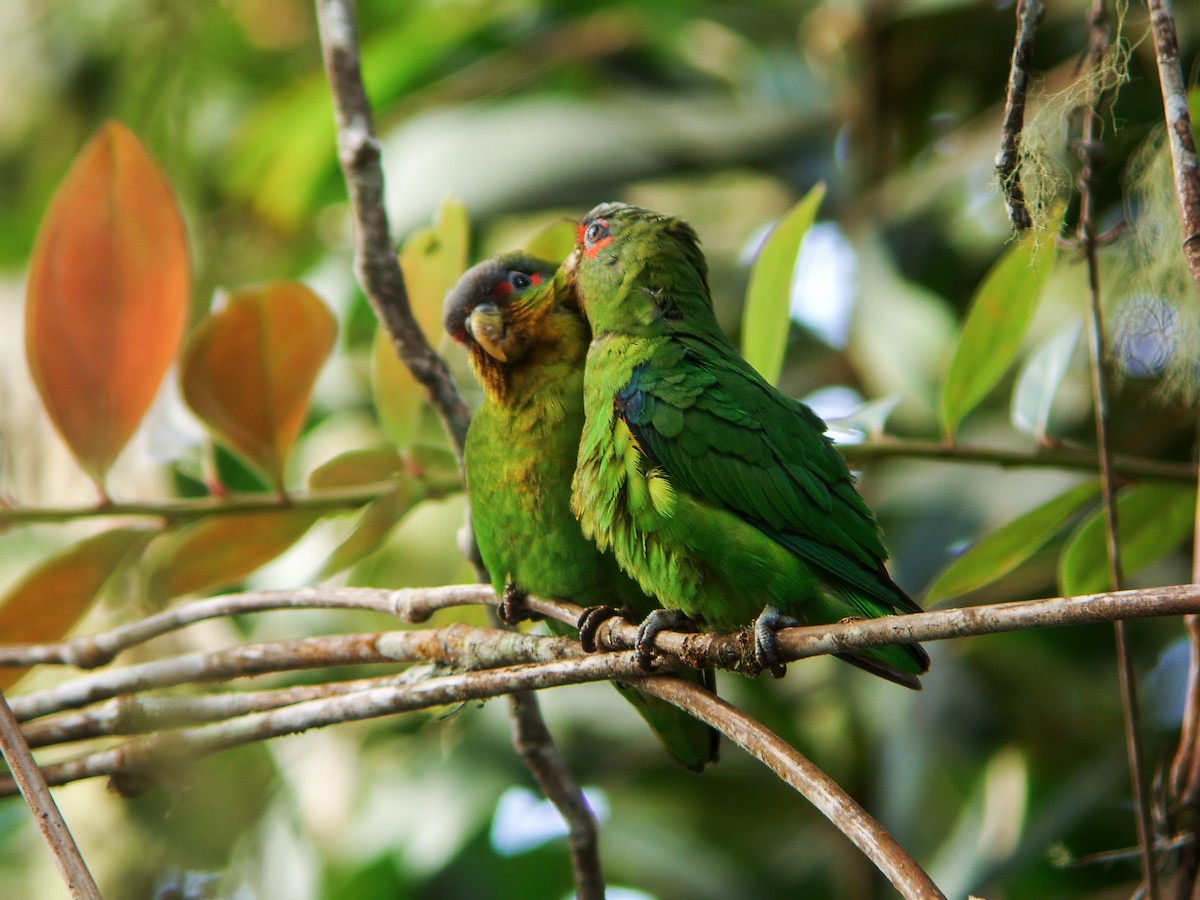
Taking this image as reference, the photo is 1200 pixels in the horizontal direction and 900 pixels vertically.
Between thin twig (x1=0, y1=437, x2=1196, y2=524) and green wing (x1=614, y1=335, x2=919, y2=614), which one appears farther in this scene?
thin twig (x1=0, y1=437, x2=1196, y2=524)

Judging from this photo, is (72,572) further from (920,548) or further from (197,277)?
(920,548)

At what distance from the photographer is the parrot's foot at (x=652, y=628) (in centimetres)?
170

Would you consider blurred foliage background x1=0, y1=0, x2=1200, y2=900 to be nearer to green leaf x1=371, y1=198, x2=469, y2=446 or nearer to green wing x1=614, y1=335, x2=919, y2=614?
green leaf x1=371, y1=198, x2=469, y2=446

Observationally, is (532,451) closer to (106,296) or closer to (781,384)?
(106,296)

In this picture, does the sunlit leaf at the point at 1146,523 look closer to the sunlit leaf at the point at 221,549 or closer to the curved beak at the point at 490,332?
the curved beak at the point at 490,332

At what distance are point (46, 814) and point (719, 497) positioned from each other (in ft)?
3.73

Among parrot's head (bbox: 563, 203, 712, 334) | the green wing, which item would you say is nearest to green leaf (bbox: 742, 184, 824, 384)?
parrot's head (bbox: 563, 203, 712, 334)

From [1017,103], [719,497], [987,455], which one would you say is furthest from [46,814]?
[987,455]

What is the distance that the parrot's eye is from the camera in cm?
250

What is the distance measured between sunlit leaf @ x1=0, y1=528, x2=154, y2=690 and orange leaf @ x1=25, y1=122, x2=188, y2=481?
0.51ft

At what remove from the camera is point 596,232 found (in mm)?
2516

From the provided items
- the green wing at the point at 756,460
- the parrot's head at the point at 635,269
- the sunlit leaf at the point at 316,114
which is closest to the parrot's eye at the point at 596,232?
the parrot's head at the point at 635,269

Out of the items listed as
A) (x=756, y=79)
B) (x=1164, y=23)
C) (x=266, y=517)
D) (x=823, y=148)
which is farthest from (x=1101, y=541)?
(x=756, y=79)

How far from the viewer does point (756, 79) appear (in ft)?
13.4
